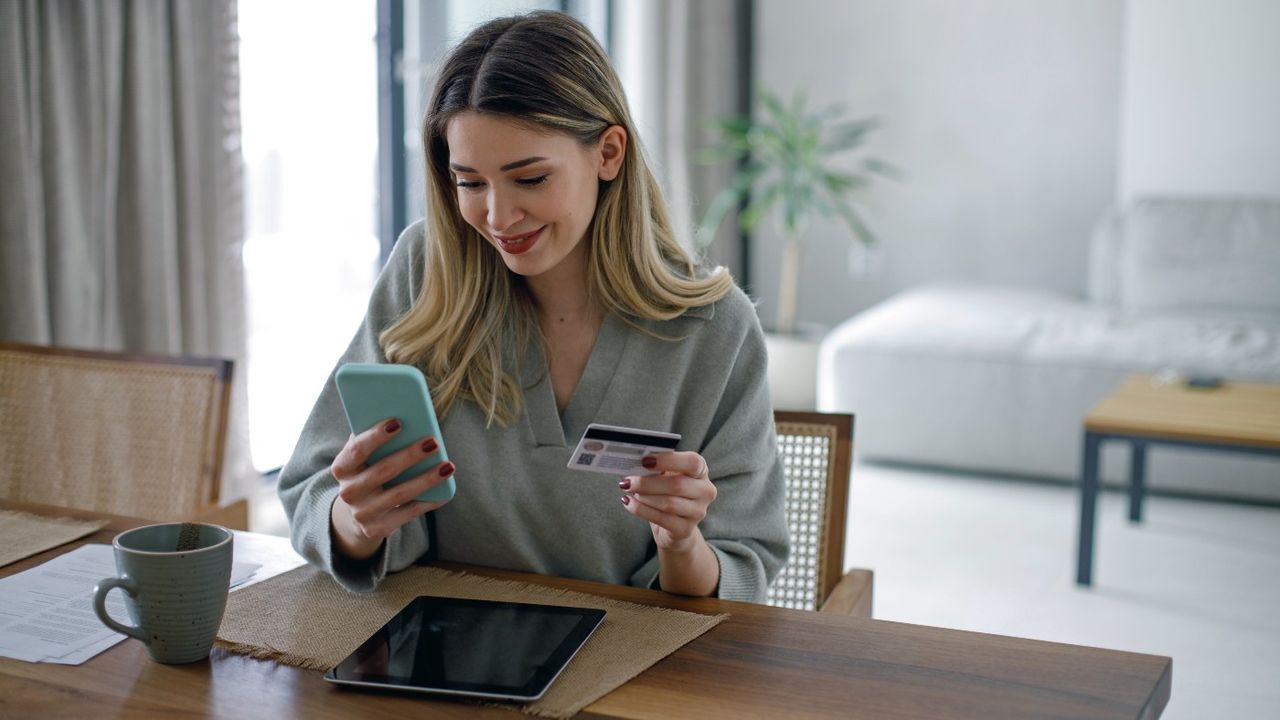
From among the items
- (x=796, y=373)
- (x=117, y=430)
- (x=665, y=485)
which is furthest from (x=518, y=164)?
(x=796, y=373)

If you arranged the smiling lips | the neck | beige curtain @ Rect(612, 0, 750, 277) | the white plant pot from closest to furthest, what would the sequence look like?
1. the smiling lips
2. the neck
3. the white plant pot
4. beige curtain @ Rect(612, 0, 750, 277)

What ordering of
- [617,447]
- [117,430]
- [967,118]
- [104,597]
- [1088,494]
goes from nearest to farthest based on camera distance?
[104,597] < [617,447] < [117,430] < [1088,494] < [967,118]

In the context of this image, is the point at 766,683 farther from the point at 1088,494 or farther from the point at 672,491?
the point at 1088,494

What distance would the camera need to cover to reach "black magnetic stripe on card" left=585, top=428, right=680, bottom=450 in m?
0.99

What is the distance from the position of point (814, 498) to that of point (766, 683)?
1.85 feet

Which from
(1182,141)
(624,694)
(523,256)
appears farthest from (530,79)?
(1182,141)

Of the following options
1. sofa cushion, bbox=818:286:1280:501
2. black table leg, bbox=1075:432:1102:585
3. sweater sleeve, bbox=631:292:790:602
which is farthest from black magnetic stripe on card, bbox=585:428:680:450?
sofa cushion, bbox=818:286:1280:501

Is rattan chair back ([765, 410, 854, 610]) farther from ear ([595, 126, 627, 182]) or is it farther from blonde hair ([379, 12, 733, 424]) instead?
ear ([595, 126, 627, 182])

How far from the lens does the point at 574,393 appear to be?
1333mm

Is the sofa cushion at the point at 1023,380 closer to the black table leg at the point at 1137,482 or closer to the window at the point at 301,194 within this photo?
the black table leg at the point at 1137,482

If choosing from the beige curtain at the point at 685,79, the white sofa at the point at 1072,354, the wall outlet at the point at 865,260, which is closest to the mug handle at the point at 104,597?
the white sofa at the point at 1072,354

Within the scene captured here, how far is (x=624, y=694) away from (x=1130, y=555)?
8.34 ft

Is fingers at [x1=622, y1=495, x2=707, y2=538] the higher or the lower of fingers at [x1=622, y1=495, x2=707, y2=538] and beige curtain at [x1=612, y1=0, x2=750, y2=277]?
the lower

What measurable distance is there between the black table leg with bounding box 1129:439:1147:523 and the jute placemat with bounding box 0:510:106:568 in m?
2.74
